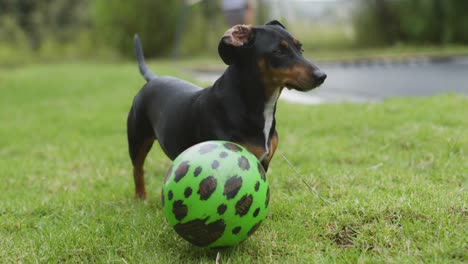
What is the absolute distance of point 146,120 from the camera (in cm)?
363

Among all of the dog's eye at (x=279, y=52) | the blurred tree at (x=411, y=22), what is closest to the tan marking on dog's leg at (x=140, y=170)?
the dog's eye at (x=279, y=52)

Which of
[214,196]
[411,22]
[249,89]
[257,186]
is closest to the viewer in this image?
[214,196]

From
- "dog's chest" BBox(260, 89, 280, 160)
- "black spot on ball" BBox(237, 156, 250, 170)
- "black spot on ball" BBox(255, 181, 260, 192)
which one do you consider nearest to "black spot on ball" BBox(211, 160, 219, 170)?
"black spot on ball" BBox(237, 156, 250, 170)

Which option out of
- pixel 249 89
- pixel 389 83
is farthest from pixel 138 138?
pixel 389 83

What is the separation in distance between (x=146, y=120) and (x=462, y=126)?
345cm

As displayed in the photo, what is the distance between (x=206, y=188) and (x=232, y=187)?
13 cm

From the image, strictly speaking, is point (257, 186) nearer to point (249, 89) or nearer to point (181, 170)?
point (181, 170)

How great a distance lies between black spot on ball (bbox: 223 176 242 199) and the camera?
2.48m

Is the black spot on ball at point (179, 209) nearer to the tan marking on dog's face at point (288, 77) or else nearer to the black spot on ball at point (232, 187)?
the black spot on ball at point (232, 187)

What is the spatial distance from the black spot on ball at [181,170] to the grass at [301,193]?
48cm

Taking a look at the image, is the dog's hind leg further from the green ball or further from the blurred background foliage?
the blurred background foliage

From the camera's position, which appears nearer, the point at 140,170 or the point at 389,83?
the point at 140,170

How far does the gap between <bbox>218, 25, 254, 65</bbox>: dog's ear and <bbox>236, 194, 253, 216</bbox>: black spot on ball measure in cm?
85

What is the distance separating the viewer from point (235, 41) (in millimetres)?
2795
